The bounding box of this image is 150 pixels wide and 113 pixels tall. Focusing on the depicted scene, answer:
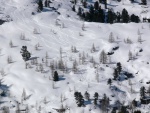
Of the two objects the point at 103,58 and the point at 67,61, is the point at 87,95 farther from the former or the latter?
the point at 67,61

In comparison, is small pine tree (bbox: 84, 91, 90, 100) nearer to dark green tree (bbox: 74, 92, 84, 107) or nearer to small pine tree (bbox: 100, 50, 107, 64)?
dark green tree (bbox: 74, 92, 84, 107)

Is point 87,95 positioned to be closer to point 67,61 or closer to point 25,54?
point 67,61

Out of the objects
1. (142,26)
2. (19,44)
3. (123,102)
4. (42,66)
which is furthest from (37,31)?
(123,102)

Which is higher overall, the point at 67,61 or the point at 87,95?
the point at 67,61

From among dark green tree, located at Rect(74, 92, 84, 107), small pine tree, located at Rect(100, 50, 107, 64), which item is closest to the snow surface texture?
dark green tree, located at Rect(74, 92, 84, 107)

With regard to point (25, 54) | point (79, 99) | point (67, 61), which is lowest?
point (79, 99)

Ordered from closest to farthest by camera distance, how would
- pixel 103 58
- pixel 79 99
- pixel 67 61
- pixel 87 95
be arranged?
pixel 79 99, pixel 87 95, pixel 103 58, pixel 67 61

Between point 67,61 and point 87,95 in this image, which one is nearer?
point 87,95

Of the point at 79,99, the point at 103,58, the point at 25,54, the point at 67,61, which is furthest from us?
the point at 67,61

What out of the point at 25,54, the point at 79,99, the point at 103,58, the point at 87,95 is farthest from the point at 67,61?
the point at 79,99
